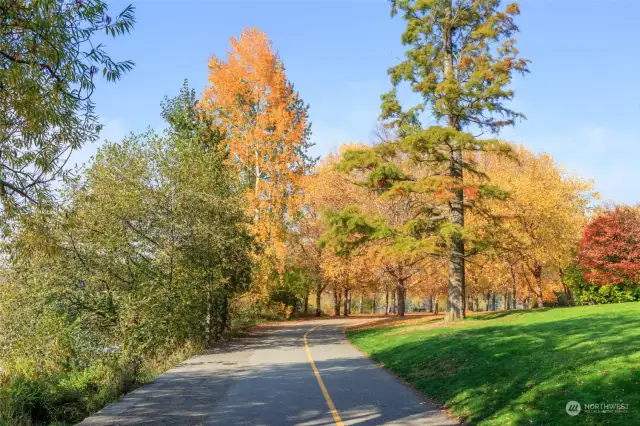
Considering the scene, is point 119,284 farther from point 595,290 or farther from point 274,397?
point 595,290

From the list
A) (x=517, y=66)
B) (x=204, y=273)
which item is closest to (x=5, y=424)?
(x=204, y=273)

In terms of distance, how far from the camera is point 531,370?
9.70m

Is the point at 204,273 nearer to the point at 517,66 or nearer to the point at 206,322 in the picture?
the point at 206,322

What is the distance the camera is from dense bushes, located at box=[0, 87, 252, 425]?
13156 millimetres

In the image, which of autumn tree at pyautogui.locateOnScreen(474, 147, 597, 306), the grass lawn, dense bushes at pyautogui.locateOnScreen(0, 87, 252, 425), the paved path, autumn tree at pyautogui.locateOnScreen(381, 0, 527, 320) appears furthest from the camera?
autumn tree at pyautogui.locateOnScreen(474, 147, 597, 306)

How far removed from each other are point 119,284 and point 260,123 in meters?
14.9

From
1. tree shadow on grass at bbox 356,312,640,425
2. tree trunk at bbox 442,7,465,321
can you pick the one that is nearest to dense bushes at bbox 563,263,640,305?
→ tree trunk at bbox 442,7,465,321

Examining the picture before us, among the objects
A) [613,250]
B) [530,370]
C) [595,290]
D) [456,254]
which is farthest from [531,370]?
[595,290]

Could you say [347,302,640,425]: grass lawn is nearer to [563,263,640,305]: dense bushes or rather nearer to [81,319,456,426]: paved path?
[81,319,456,426]: paved path

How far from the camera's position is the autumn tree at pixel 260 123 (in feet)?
95.5

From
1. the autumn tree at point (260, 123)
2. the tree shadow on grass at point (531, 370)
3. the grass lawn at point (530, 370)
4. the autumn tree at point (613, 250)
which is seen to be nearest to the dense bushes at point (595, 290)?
the autumn tree at point (613, 250)

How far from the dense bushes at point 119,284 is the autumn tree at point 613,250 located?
68.6 ft

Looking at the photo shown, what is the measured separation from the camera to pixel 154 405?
9617 mm

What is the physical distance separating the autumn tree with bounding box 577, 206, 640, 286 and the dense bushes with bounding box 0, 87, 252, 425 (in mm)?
20915
